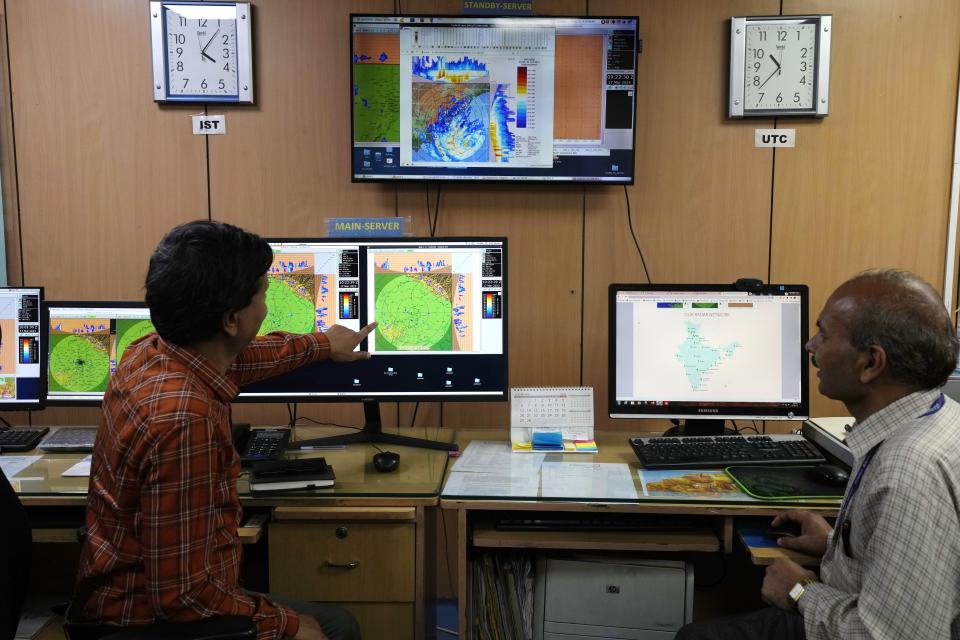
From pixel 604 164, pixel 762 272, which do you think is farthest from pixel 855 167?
pixel 604 164

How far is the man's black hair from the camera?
4.22 feet

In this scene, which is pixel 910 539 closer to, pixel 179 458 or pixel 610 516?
pixel 610 516

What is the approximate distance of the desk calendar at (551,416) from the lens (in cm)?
215

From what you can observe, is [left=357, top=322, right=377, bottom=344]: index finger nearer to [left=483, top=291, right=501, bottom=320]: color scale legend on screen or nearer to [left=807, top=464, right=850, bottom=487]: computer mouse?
[left=483, top=291, right=501, bottom=320]: color scale legend on screen

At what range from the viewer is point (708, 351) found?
210 centimetres

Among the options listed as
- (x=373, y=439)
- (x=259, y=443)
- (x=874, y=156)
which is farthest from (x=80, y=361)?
(x=874, y=156)

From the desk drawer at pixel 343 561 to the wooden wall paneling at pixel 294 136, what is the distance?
120cm

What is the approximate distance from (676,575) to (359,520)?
0.83 metres

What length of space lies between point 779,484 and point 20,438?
7.31 ft

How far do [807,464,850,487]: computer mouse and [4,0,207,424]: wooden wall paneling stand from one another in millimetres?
2192

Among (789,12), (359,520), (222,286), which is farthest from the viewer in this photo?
(789,12)

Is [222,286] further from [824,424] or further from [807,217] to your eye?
[807,217]

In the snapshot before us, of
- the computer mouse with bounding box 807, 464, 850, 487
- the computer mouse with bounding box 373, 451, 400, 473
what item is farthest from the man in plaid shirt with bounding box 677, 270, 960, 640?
the computer mouse with bounding box 373, 451, 400, 473

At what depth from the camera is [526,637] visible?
6.26 ft
